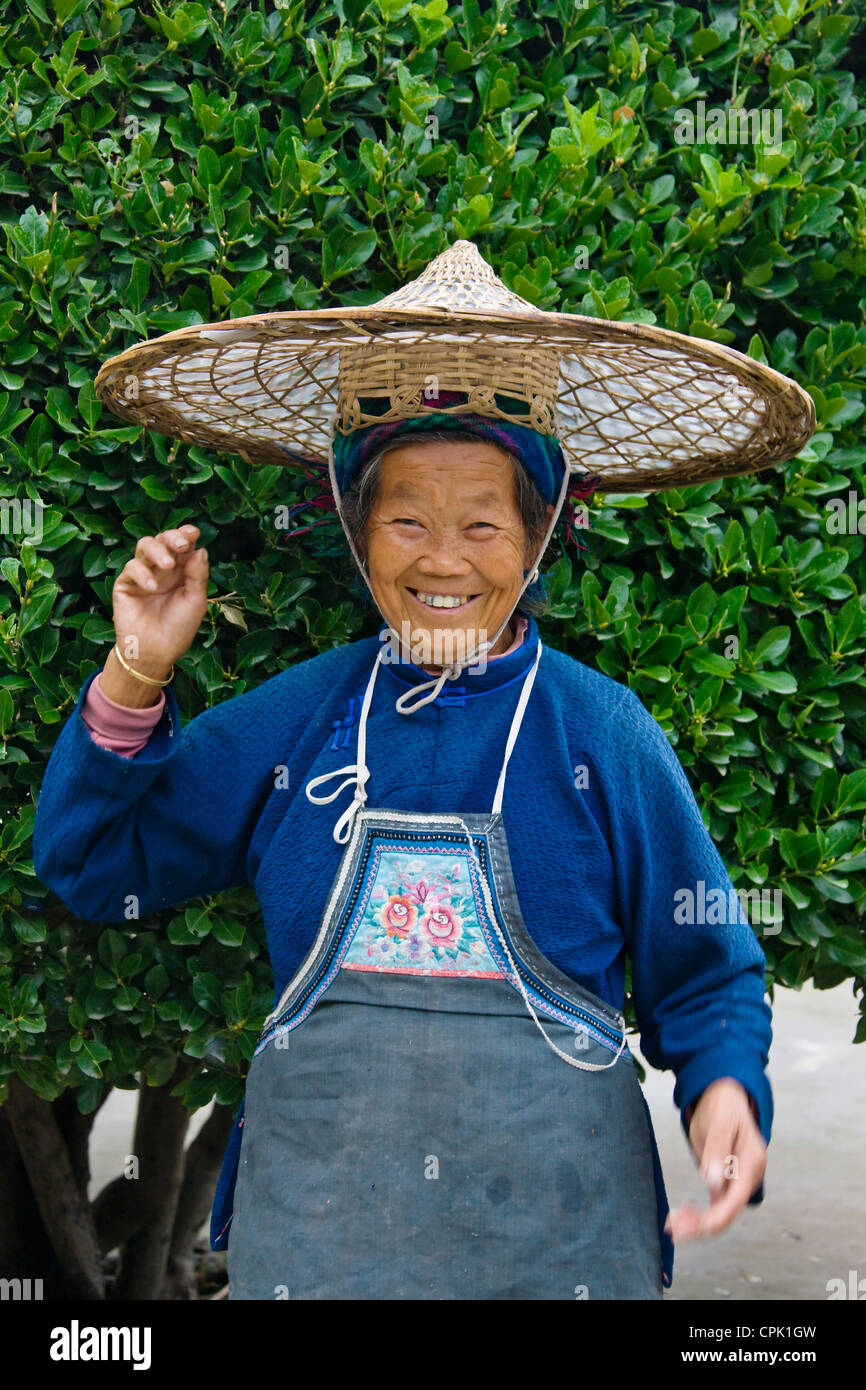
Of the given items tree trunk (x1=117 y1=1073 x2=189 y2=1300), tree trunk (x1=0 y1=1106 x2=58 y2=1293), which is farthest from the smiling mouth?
tree trunk (x1=0 y1=1106 x2=58 y2=1293)

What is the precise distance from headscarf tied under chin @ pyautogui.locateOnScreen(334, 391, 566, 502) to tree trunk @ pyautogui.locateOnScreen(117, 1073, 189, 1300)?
1997 mm

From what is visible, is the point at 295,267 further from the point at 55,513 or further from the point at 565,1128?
the point at 565,1128

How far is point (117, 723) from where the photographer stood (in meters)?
1.97

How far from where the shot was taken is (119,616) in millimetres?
1996

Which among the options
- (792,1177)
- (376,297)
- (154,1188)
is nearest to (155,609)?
(376,297)

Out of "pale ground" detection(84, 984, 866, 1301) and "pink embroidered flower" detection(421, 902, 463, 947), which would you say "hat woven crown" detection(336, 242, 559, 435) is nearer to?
"pink embroidered flower" detection(421, 902, 463, 947)

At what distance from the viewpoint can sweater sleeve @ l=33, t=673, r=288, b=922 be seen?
198cm

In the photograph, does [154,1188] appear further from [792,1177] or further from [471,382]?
[792,1177]

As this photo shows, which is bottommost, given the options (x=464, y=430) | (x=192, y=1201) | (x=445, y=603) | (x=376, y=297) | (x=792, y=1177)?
(x=792, y=1177)

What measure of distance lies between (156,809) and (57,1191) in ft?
5.43

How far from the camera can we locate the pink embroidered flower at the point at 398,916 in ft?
6.30

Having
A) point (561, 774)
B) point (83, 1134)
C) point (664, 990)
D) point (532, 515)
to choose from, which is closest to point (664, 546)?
point (532, 515)

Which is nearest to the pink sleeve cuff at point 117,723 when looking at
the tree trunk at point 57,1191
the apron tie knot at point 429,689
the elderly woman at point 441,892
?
the elderly woman at point 441,892

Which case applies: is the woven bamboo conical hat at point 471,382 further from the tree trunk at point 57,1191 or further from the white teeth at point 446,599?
the tree trunk at point 57,1191
